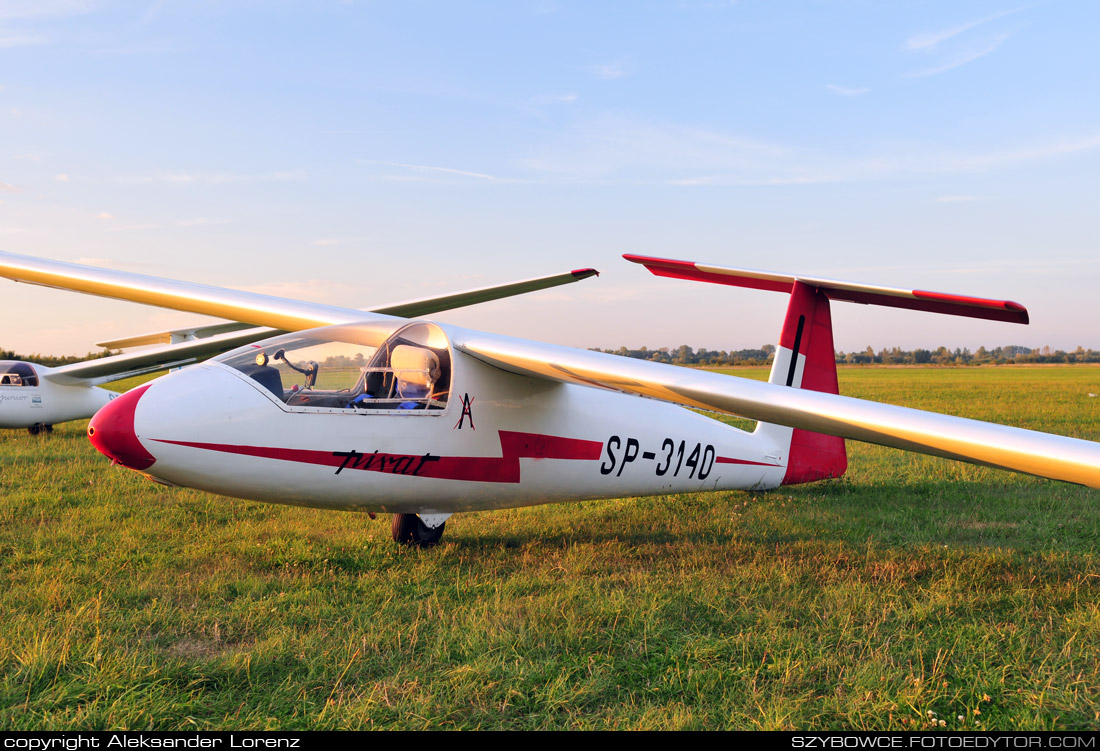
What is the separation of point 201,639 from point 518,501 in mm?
2925

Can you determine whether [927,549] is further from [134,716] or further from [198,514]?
[198,514]

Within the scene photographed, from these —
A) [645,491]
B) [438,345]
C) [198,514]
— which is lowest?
[198,514]

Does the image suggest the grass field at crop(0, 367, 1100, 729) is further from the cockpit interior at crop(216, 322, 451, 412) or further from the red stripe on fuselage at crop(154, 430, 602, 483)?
the cockpit interior at crop(216, 322, 451, 412)

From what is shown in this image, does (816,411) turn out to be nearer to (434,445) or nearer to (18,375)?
(434,445)

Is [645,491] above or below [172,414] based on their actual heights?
below

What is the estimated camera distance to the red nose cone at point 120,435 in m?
4.64

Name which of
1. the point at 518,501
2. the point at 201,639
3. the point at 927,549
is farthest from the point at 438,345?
the point at 927,549

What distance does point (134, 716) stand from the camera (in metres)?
3.34

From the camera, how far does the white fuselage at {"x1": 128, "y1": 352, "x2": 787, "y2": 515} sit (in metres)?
4.93

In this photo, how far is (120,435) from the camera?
4660 mm

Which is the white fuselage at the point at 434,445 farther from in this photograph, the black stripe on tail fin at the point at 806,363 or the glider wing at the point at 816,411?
the black stripe on tail fin at the point at 806,363

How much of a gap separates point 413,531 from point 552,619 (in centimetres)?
243

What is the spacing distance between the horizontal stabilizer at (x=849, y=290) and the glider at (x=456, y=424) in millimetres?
33

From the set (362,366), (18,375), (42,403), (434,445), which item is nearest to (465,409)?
(434,445)
